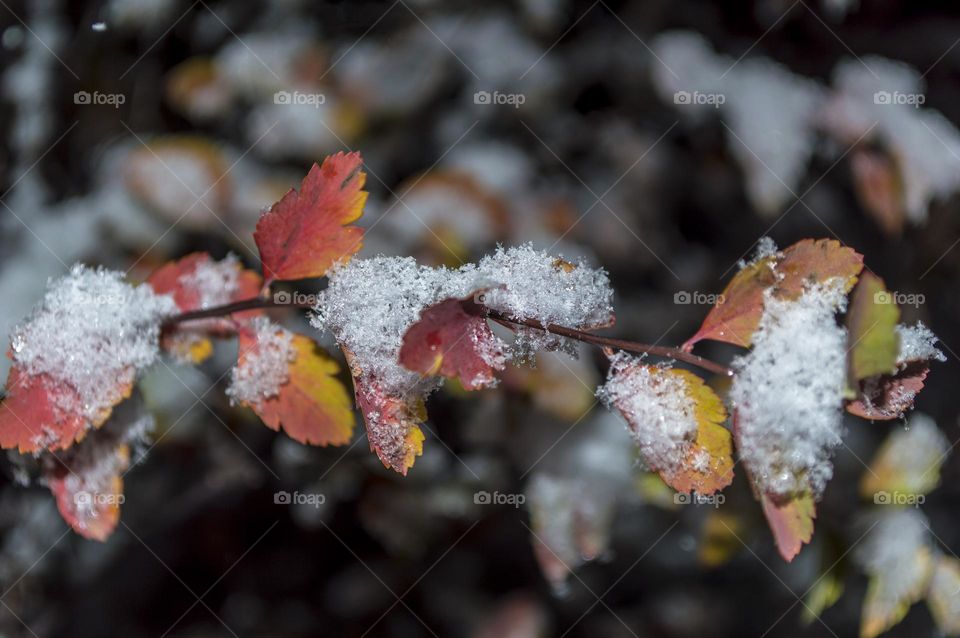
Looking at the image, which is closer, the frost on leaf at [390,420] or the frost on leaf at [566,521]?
the frost on leaf at [390,420]

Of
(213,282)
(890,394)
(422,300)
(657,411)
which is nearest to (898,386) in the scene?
(890,394)

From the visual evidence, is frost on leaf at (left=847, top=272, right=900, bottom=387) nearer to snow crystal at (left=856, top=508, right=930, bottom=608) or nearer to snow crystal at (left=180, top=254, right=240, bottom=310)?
snow crystal at (left=180, top=254, right=240, bottom=310)

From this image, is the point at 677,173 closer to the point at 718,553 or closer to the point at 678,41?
the point at 678,41

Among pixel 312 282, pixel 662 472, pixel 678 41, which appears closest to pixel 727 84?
pixel 678 41

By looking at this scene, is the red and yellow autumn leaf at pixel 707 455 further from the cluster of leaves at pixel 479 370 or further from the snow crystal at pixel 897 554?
the snow crystal at pixel 897 554

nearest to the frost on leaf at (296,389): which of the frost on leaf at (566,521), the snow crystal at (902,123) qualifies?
the frost on leaf at (566,521)

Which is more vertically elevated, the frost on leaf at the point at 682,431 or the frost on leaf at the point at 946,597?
the frost on leaf at the point at 682,431
